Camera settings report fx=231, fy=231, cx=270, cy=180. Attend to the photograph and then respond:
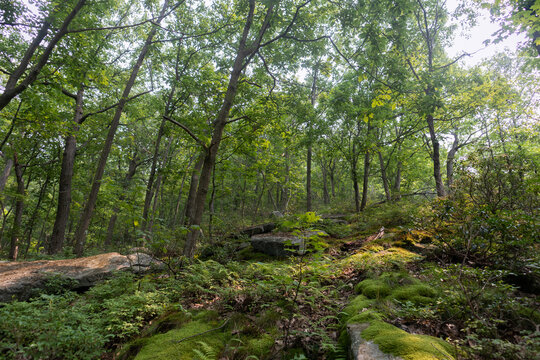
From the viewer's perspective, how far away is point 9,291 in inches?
205

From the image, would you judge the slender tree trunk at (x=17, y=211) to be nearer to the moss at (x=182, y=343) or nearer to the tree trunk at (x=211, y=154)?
the tree trunk at (x=211, y=154)

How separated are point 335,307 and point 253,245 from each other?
574 centimetres

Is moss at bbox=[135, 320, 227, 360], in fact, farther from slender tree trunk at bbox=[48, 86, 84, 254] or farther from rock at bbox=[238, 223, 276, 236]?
slender tree trunk at bbox=[48, 86, 84, 254]

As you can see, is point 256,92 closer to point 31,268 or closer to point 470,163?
point 470,163

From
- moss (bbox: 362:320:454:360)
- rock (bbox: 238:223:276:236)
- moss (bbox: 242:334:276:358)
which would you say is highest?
rock (bbox: 238:223:276:236)

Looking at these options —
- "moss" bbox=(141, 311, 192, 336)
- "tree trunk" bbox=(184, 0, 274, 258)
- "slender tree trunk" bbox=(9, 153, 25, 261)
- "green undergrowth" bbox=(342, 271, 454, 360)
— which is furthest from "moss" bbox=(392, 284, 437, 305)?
"slender tree trunk" bbox=(9, 153, 25, 261)

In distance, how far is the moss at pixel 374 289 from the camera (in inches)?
147

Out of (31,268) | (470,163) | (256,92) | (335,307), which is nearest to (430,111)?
(470,163)

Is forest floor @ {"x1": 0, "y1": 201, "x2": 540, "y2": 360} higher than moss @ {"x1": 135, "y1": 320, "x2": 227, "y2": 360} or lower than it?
higher

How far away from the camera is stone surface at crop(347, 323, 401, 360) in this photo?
6.81 feet

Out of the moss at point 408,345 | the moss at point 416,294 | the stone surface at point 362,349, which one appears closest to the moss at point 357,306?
the moss at point 416,294

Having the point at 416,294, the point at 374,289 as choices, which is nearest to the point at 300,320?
the point at 374,289

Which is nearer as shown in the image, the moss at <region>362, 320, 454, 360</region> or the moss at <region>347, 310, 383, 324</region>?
the moss at <region>362, 320, 454, 360</region>

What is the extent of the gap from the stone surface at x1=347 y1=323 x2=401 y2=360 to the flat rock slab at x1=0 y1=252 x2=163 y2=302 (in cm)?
419
